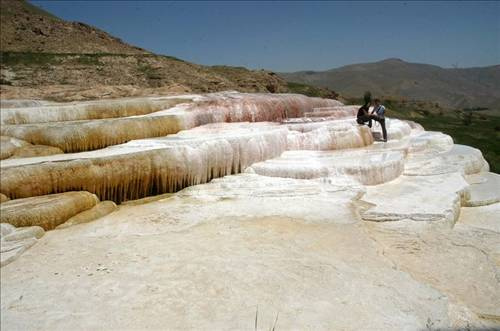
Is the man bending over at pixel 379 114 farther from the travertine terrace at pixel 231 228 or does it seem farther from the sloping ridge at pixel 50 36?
the sloping ridge at pixel 50 36

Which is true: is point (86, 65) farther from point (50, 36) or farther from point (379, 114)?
point (379, 114)

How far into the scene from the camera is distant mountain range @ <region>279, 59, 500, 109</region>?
79856 mm

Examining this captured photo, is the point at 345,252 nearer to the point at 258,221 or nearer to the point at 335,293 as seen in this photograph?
the point at 335,293

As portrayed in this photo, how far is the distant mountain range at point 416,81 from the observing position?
262 ft

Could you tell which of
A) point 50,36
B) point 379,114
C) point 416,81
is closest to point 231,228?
point 379,114

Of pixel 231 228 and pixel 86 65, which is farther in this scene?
pixel 86 65

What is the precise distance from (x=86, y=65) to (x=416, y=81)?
281ft

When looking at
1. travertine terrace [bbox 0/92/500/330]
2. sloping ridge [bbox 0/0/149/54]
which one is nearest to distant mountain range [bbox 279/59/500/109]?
sloping ridge [bbox 0/0/149/54]

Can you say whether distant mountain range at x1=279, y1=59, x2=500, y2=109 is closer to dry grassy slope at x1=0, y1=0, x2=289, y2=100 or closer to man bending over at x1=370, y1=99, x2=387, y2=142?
dry grassy slope at x1=0, y1=0, x2=289, y2=100

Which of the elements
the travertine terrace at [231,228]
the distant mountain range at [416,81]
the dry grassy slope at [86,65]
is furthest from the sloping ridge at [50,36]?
the distant mountain range at [416,81]

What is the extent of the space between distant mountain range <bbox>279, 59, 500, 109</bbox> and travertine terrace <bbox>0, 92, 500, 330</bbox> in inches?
2678

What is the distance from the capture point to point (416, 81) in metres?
93.9

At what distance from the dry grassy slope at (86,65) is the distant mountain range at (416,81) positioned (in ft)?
165

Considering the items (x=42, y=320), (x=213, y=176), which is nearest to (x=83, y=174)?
(x=213, y=176)
